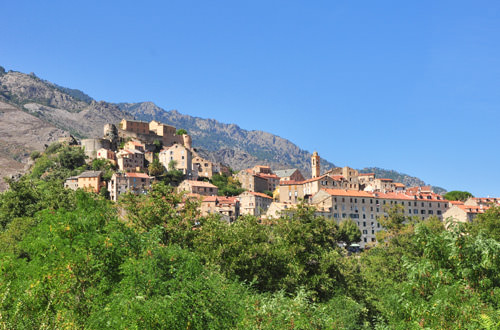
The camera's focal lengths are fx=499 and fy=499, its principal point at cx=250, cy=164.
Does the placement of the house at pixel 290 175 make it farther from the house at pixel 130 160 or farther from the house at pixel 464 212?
the house at pixel 464 212

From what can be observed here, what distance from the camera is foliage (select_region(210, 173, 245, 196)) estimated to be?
450 feet

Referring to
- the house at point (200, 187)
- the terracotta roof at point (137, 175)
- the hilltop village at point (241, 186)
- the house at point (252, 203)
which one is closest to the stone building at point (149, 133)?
the hilltop village at point (241, 186)

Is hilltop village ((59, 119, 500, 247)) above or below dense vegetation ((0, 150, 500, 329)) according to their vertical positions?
above

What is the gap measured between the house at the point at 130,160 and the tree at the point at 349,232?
5658cm

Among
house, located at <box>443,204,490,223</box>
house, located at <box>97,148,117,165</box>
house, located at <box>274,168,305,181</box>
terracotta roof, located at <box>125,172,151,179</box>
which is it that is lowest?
house, located at <box>443,204,490,223</box>

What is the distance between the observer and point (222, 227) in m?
39.3

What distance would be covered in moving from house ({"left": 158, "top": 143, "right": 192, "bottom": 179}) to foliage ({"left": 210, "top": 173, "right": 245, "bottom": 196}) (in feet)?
27.3

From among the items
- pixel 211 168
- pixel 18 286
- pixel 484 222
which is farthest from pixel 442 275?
pixel 211 168

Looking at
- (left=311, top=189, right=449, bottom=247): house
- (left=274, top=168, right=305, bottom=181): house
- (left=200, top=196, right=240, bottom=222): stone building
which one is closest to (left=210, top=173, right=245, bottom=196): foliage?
(left=200, top=196, right=240, bottom=222): stone building

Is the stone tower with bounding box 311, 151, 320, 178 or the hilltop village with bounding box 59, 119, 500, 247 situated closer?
the hilltop village with bounding box 59, 119, 500, 247

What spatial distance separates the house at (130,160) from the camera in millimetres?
129250

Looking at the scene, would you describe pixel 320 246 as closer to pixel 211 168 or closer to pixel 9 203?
pixel 9 203

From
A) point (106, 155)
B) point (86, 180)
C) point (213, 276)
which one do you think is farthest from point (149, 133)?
point (213, 276)

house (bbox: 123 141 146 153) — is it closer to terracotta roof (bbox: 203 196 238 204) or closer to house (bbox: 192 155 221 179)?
house (bbox: 192 155 221 179)
